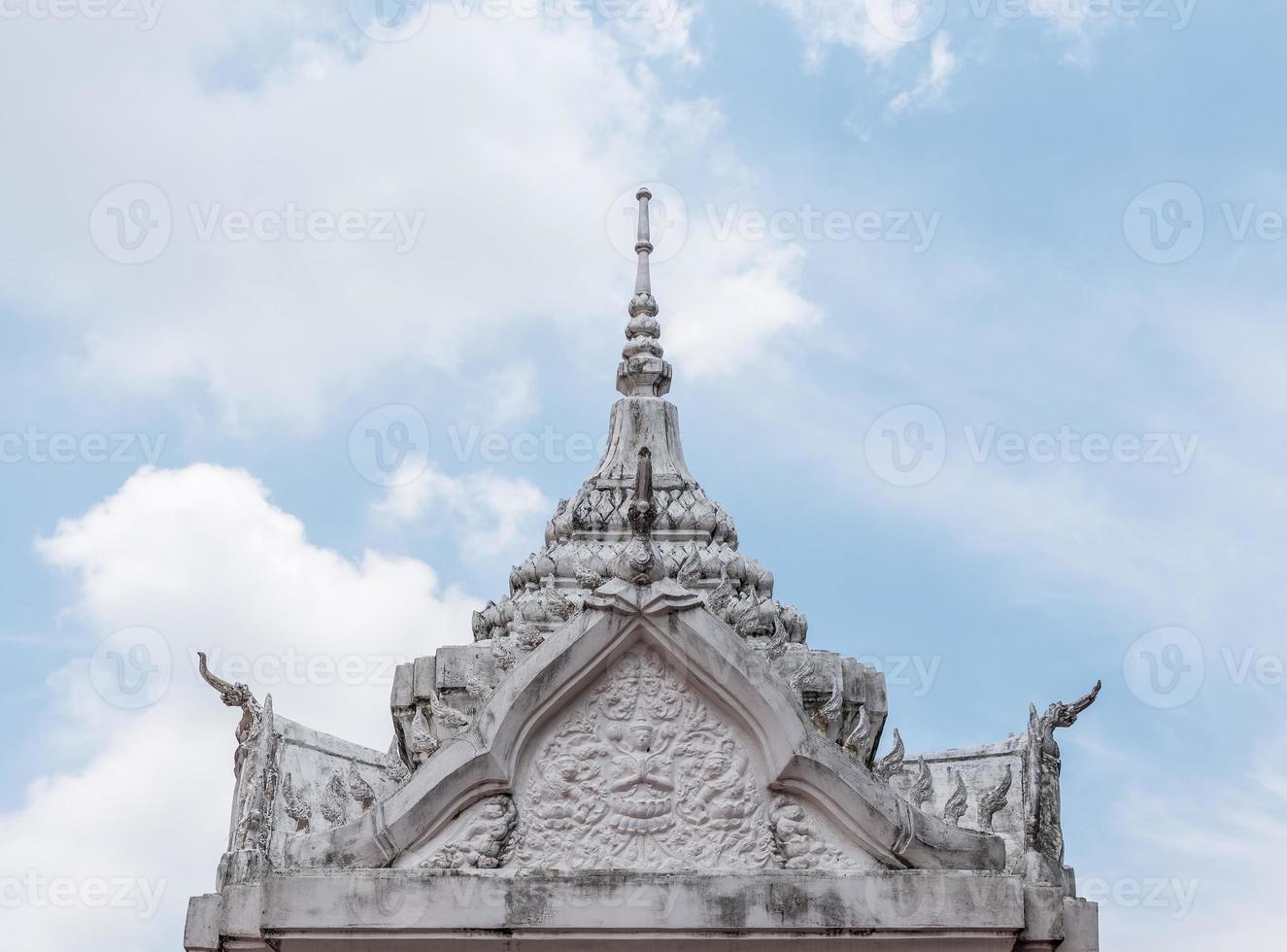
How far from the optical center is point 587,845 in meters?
14.0

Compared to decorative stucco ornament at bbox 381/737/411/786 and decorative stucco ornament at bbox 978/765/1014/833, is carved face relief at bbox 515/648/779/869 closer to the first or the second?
decorative stucco ornament at bbox 381/737/411/786

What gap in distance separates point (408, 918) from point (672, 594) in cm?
300

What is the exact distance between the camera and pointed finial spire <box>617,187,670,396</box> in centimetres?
1873

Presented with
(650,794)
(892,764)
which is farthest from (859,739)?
(650,794)

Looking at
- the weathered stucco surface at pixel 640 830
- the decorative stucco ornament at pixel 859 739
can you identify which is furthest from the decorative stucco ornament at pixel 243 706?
the decorative stucco ornament at pixel 859 739

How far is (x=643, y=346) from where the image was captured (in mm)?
18953

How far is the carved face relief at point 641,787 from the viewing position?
13938 millimetres

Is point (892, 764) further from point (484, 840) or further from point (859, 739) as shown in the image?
point (484, 840)

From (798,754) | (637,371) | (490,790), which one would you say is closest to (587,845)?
(490,790)

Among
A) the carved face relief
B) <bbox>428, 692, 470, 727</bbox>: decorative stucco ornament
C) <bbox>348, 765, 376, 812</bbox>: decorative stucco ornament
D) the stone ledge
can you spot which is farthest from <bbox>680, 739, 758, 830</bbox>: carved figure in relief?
<bbox>348, 765, 376, 812</bbox>: decorative stucco ornament

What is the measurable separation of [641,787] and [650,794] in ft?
0.27

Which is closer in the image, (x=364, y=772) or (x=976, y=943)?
(x=976, y=943)

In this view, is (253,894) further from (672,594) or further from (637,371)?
(637,371)

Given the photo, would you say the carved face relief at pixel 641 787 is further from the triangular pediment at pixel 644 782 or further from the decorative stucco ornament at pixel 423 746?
the decorative stucco ornament at pixel 423 746
